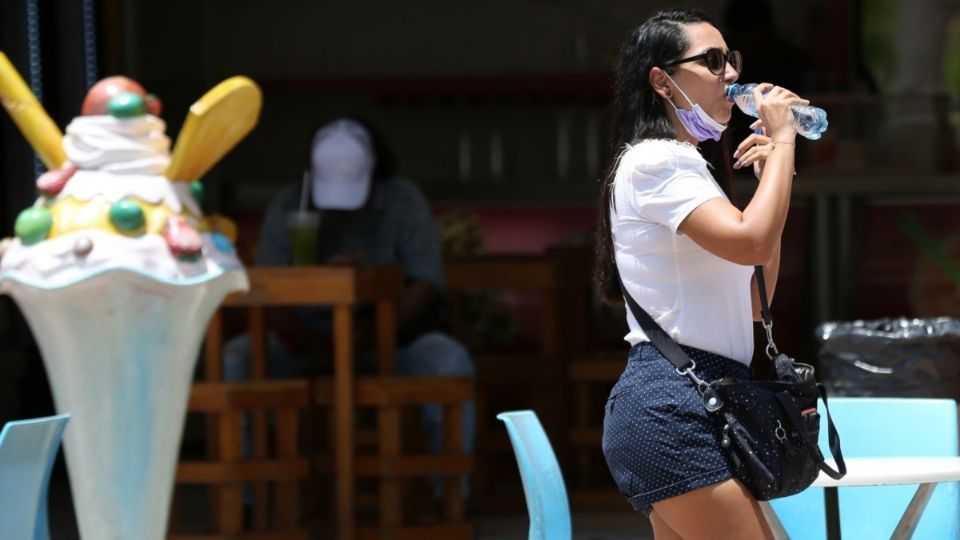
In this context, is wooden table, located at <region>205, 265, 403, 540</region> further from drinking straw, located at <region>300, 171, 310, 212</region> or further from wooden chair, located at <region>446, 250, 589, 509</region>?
wooden chair, located at <region>446, 250, 589, 509</region>

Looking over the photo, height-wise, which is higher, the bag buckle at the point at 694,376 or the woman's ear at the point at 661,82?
the woman's ear at the point at 661,82

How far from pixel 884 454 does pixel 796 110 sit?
112 centimetres

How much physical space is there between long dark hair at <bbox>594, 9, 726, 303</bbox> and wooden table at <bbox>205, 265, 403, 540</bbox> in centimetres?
216

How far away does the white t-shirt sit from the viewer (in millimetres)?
2391

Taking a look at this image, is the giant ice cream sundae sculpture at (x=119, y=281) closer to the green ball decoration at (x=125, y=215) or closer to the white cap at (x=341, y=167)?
the green ball decoration at (x=125, y=215)

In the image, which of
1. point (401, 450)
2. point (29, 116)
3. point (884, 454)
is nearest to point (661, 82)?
point (884, 454)

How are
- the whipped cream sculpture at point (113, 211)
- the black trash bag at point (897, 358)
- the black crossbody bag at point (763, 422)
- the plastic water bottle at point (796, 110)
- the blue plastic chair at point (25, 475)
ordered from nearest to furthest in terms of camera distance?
the black crossbody bag at point (763, 422)
the plastic water bottle at point (796, 110)
the blue plastic chair at point (25, 475)
the whipped cream sculpture at point (113, 211)
the black trash bag at point (897, 358)

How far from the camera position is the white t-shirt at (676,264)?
7.84 feet

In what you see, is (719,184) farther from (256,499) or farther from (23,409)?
(23,409)

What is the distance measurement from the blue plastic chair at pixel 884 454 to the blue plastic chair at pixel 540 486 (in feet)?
2.13

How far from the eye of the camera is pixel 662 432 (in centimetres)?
234

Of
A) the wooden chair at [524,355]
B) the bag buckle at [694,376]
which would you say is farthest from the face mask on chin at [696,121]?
the wooden chair at [524,355]

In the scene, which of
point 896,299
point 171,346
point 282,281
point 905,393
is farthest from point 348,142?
point 896,299

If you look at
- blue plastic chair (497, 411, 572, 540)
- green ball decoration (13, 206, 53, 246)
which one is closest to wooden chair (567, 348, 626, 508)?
green ball decoration (13, 206, 53, 246)
